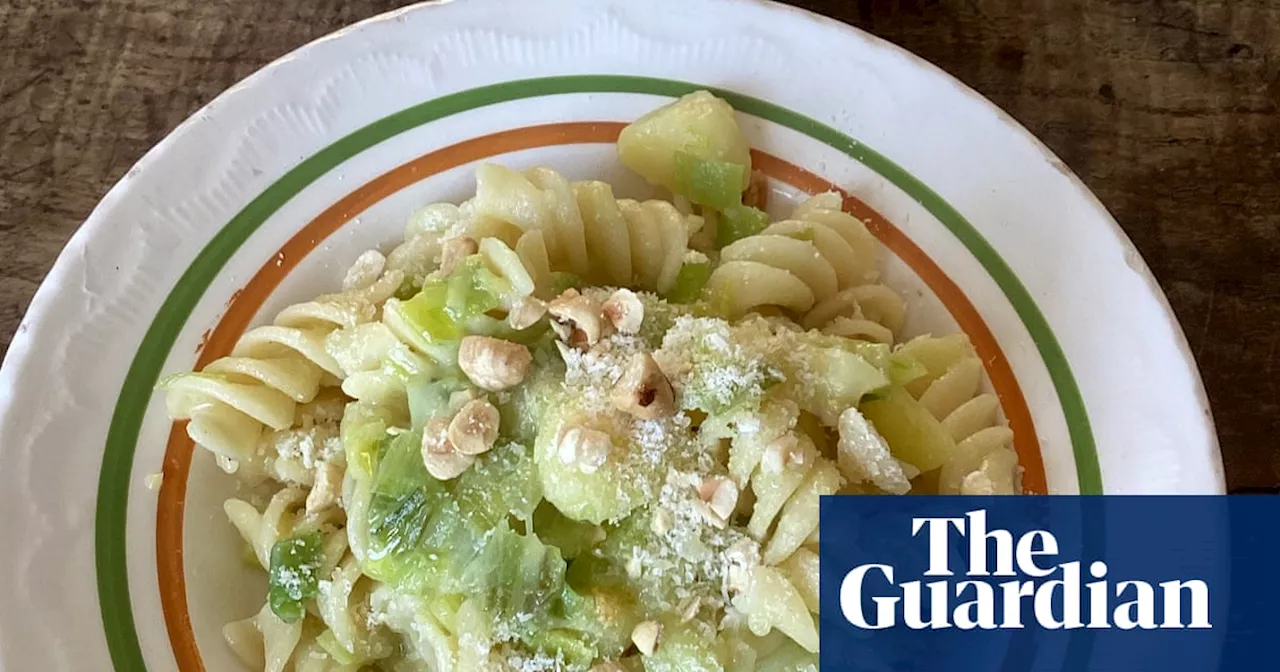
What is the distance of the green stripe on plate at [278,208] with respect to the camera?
1.87 meters

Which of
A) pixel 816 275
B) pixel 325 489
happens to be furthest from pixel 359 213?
pixel 816 275

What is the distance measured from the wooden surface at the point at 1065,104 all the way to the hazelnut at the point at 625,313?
1.16 m

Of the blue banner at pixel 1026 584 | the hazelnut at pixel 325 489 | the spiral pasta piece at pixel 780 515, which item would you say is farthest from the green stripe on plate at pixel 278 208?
the spiral pasta piece at pixel 780 515

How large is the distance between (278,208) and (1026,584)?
1.59 m

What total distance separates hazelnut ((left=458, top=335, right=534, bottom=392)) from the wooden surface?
3.88ft

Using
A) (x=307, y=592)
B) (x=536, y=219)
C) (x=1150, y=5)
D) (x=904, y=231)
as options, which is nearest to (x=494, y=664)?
(x=307, y=592)

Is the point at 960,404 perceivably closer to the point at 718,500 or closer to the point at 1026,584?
the point at 1026,584

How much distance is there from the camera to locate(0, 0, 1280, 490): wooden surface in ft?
7.86

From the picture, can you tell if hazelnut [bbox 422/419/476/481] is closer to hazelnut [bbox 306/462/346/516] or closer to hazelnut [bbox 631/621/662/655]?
hazelnut [bbox 306/462/346/516]

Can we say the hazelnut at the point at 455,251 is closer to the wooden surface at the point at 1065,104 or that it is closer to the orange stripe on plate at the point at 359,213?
the orange stripe on plate at the point at 359,213

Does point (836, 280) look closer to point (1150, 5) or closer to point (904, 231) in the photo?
point (904, 231)

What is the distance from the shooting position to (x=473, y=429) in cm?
175

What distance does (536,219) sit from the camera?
2006mm

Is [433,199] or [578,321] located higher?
[433,199]
